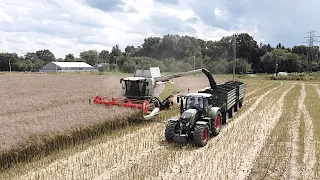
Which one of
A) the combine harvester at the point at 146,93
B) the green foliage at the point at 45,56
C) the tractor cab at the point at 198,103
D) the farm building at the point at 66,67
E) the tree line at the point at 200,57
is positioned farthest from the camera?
the green foliage at the point at 45,56

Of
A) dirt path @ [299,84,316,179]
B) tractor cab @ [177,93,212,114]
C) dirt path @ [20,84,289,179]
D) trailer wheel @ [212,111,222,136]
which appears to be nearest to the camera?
dirt path @ [20,84,289,179]

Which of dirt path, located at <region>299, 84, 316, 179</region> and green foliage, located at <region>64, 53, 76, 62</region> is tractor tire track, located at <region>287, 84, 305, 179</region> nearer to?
dirt path, located at <region>299, 84, 316, 179</region>

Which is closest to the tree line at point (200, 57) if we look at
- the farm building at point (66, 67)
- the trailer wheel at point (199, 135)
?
the farm building at point (66, 67)

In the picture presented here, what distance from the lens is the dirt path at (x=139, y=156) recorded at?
26.9ft

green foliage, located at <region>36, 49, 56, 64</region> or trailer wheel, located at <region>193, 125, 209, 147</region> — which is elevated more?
green foliage, located at <region>36, 49, 56, 64</region>

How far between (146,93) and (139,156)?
23.6 ft

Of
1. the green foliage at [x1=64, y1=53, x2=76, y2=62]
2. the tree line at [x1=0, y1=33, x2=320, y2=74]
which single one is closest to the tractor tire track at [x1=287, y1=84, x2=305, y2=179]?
the tree line at [x1=0, y1=33, x2=320, y2=74]

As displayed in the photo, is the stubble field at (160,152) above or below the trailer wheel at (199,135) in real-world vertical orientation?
below

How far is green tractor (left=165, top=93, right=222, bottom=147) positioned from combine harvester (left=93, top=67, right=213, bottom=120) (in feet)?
11.1

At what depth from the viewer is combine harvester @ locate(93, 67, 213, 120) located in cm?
1531

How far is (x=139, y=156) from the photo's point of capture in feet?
31.7

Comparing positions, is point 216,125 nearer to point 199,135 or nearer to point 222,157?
point 199,135

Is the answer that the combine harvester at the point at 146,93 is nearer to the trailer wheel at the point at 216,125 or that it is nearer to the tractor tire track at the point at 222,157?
the trailer wheel at the point at 216,125

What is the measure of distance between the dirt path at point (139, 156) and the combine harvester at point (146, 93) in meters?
2.16
